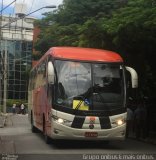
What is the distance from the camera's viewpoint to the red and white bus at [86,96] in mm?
17719

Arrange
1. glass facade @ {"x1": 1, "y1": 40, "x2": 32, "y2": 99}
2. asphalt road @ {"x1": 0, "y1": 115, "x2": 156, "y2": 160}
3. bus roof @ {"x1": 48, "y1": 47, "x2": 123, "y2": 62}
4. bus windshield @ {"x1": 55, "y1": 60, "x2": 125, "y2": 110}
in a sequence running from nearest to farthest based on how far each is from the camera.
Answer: asphalt road @ {"x1": 0, "y1": 115, "x2": 156, "y2": 160} → bus windshield @ {"x1": 55, "y1": 60, "x2": 125, "y2": 110} → bus roof @ {"x1": 48, "y1": 47, "x2": 123, "y2": 62} → glass facade @ {"x1": 1, "y1": 40, "x2": 32, "y2": 99}

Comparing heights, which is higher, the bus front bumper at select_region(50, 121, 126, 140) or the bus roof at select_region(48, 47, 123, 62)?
the bus roof at select_region(48, 47, 123, 62)

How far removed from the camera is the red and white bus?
17.7m

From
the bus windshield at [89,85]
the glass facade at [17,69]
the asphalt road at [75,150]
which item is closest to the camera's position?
the asphalt road at [75,150]

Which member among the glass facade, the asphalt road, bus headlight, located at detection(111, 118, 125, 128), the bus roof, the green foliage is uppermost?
the green foliage

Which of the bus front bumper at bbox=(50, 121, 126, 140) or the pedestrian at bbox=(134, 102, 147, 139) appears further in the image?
the pedestrian at bbox=(134, 102, 147, 139)

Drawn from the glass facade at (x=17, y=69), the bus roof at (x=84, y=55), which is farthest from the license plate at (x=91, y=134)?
the glass facade at (x=17, y=69)

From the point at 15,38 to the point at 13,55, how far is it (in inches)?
231

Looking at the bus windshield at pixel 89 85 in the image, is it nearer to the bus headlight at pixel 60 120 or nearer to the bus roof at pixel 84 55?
the bus roof at pixel 84 55

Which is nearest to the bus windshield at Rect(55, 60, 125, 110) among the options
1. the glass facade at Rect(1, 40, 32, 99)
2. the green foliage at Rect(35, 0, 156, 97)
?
the green foliage at Rect(35, 0, 156, 97)

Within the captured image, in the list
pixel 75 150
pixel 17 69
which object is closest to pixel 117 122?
pixel 75 150

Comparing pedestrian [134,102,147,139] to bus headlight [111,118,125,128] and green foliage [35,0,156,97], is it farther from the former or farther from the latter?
bus headlight [111,118,125,128]

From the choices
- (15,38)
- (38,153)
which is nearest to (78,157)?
(38,153)

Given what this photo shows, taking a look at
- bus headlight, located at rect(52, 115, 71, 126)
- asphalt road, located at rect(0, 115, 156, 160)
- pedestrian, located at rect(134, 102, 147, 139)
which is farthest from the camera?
pedestrian, located at rect(134, 102, 147, 139)
